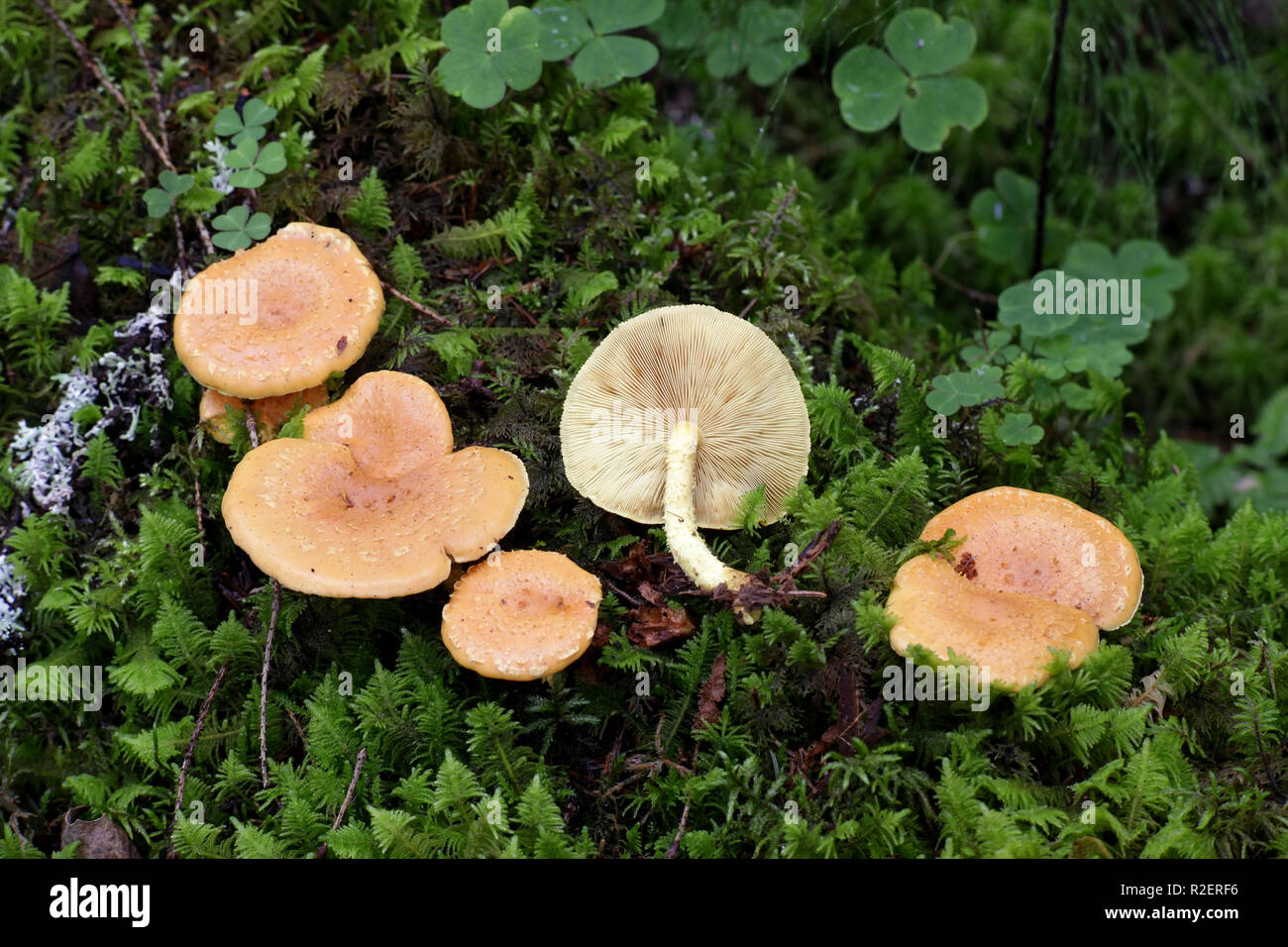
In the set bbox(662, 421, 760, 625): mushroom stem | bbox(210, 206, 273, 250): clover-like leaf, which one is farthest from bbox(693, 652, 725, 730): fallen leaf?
bbox(210, 206, 273, 250): clover-like leaf

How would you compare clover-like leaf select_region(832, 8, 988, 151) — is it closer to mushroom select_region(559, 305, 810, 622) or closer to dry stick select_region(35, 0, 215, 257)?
mushroom select_region(559, 305, 810, 622)

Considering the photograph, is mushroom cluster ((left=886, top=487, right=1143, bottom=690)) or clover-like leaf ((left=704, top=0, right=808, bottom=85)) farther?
clover-like leaf ((left=704, top=0, right=808, bottom=85))

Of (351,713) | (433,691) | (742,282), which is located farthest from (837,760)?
(742,282)

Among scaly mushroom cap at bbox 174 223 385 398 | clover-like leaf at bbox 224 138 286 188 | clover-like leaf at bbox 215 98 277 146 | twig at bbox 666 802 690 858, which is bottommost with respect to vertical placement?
twig at bbox 666 802 690 858

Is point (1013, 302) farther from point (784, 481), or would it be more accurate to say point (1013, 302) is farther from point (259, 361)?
point (259, 361)

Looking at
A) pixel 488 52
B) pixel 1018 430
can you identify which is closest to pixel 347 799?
pixel 1018 430

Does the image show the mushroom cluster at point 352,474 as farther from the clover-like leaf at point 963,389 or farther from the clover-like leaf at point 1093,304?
the clover-like leaf at point 1093,304

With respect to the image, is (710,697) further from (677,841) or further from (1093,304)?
(1093,304)
